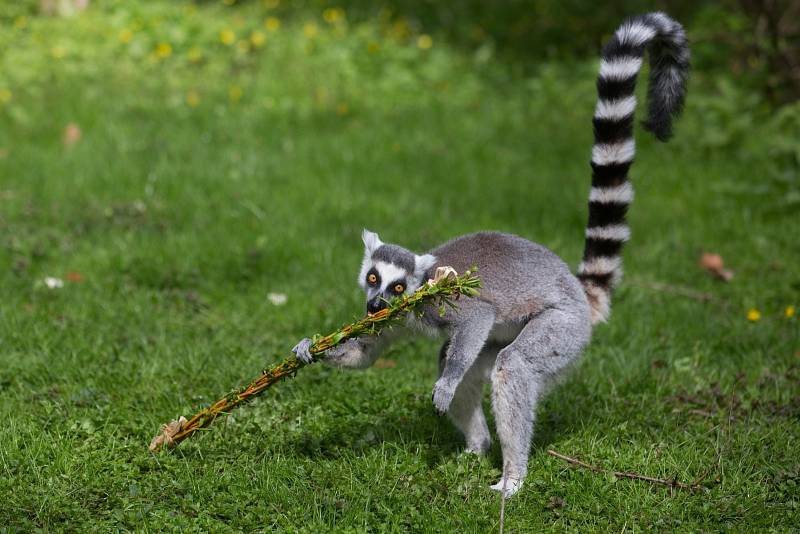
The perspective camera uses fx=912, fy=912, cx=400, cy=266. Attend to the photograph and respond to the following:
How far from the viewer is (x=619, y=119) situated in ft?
14.8

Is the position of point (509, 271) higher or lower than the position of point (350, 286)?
higher

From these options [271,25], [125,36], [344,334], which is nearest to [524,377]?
[344,334]

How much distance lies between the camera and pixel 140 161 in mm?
8266

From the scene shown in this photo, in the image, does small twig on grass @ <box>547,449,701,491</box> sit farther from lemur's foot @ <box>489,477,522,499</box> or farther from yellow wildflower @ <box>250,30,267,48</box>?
yellow wildflower @ <box>250,30,267,48</box>

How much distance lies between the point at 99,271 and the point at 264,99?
404 centimetres

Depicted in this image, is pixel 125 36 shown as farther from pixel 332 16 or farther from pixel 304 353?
pixel 304 353

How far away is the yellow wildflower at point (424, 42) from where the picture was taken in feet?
39.3

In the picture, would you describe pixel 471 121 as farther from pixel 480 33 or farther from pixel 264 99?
pixel 480 33

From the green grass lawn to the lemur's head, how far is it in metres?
0.83

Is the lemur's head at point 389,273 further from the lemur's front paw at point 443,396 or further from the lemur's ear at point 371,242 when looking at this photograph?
the lemur's front paw at point 443,396

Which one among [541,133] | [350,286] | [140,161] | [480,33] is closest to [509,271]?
[350,286]

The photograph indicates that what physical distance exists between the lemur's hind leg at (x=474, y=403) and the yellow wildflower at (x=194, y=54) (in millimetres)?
7169

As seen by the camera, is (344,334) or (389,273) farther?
(389,273)

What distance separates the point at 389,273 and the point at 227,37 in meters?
7.67
